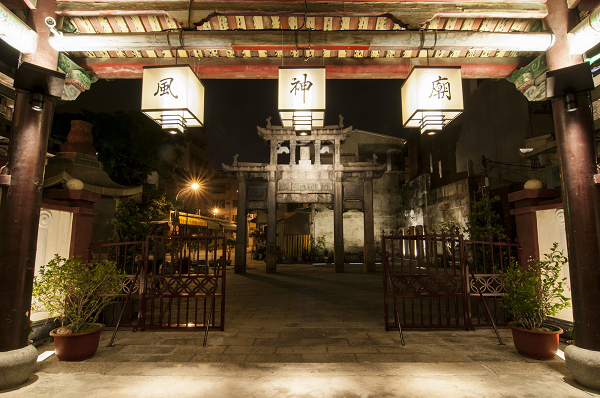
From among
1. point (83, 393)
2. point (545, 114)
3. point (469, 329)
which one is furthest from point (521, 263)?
point (545, 114)

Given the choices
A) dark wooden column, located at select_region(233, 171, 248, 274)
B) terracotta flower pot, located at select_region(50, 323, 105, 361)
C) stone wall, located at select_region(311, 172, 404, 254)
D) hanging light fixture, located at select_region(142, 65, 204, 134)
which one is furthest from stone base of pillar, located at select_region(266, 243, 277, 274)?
hanging light fixture, located at select_region(142, 65, 204, 134)

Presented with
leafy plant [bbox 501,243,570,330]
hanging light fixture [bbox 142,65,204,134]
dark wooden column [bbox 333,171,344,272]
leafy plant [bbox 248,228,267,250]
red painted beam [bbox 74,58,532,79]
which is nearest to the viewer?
leafy plant [bbox 501,243,570,330]

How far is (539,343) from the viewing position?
4.25 metres

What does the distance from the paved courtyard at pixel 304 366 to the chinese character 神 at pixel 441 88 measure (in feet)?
13.0

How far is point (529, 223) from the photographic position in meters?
5.70

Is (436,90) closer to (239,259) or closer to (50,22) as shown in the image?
(50,22)

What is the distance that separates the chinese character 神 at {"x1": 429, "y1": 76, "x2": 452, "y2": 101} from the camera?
490 centimetres

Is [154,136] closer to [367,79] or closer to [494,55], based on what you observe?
[367,79]

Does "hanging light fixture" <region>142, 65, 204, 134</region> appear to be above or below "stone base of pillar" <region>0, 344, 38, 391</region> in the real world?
above

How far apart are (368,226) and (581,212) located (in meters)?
12.9

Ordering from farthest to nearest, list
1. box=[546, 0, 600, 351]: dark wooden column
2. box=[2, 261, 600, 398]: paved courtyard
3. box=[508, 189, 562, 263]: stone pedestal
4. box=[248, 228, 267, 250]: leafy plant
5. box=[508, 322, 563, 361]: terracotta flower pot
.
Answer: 1. box=[248, 228, 267, 250]: leafy plant
2. box=[508, 189, 562, 263]: stone pedestal
3. box=[508, 322, 563, 361]: terracotta flower pot
4. box=[546, 0, 600, 351]: dark wooden column
5. box=[2, 261, 600, 398]: paved courtyard

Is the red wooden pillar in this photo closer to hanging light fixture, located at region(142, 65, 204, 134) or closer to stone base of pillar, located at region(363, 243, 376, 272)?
hanging light fixture, located at region(142, 65, 204, 134)

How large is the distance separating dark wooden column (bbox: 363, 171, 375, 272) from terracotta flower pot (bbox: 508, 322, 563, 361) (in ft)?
38.7

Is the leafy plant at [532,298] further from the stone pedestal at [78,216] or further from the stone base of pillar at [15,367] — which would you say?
the stone pedestal at [78,216]
